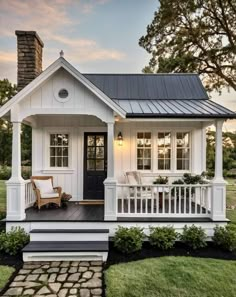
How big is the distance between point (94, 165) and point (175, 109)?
3226 mm

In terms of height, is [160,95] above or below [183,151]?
above

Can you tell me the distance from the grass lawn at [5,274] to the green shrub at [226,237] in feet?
14.5

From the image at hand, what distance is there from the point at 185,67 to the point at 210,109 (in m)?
10.7

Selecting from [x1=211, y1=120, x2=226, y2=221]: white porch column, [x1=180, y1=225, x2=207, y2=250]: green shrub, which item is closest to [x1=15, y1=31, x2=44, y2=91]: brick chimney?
[x1=211, y1=120, x2=226, y2=221]: white porch column

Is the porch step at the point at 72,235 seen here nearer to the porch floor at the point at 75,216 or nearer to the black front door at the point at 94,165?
the porch floor at the point at 75,216

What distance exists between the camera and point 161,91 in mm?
9336

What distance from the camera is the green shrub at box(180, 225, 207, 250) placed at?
6004 mm

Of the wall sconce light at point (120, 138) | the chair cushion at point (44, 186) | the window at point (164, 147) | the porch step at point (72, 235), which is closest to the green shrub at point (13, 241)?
the porch step at point (72, 235)

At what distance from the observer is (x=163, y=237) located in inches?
232

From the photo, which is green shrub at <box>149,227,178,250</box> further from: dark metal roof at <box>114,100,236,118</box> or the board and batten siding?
the board and batten siding

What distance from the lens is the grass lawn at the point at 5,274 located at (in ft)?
14.8

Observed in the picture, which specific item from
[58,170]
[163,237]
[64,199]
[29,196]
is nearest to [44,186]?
[29,196]

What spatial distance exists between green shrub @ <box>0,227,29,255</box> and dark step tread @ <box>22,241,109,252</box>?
0.21 metres

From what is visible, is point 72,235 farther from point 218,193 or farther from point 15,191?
point 218,193
